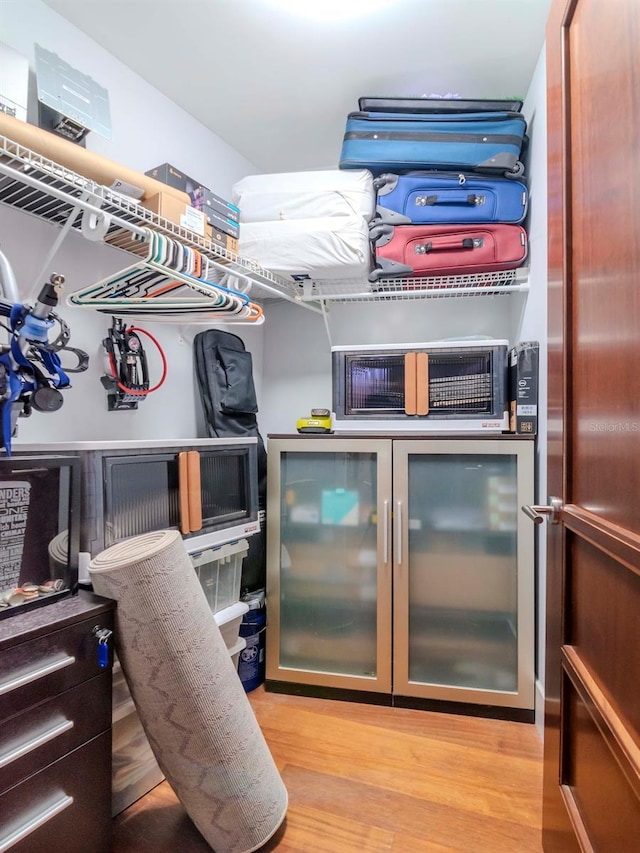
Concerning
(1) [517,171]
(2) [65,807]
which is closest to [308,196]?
(1) [517,171]

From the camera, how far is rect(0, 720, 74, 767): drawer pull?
947mm

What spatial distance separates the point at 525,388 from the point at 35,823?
195 cm

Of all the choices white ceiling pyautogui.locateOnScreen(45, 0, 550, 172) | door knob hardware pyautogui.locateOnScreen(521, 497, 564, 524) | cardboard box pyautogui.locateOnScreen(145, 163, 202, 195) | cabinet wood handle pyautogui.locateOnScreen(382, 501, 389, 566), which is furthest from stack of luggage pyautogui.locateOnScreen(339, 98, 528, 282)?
door knob hardware pyautogui.locateOnScreen(521, 497, 564, 524)

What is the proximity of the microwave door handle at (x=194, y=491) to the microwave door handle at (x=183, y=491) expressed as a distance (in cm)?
1

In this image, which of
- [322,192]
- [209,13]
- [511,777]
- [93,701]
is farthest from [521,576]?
[209,13]

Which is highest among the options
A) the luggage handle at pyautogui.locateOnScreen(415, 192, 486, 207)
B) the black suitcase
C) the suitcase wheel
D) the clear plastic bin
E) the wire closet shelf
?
the black suitcase

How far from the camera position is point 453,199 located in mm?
2062

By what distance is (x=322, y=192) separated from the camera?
1997 mm

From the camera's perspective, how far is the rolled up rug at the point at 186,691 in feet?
3.92

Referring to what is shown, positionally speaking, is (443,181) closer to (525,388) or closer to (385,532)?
(525,388)

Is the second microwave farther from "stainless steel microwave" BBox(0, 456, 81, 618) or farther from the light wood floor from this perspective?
the light wood floor

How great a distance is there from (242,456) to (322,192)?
1.14 metres

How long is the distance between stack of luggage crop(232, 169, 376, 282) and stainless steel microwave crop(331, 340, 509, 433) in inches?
15.4

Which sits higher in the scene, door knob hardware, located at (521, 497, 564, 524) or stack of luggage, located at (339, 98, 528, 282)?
stack of luggage, located at (339, 98, 528, 282)
